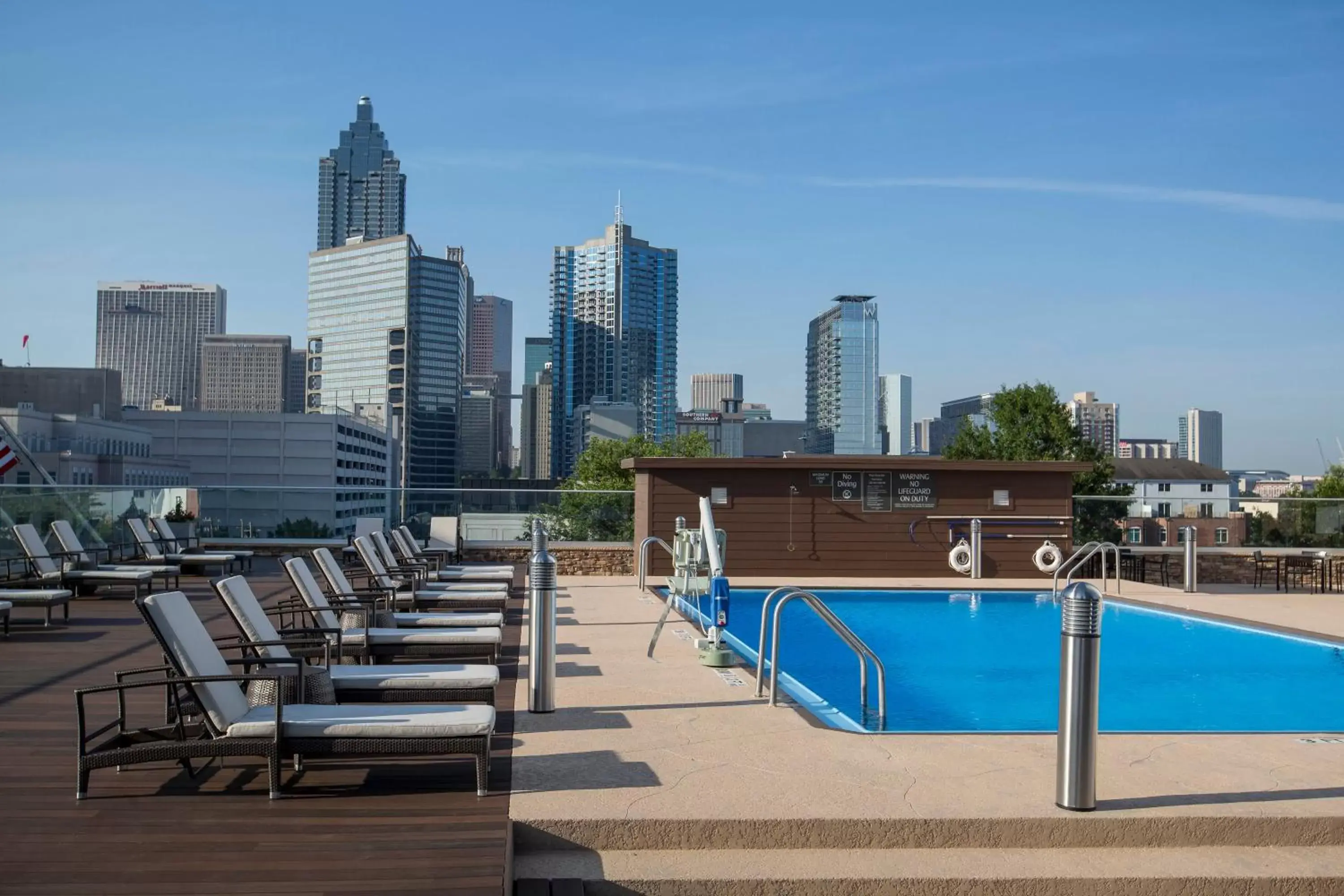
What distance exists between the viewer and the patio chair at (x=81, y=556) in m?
11.5

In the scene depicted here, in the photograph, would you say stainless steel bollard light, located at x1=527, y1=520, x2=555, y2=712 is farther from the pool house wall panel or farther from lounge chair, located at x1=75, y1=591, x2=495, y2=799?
the pool house wall panel

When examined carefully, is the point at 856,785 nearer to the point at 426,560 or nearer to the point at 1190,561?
the point at 426,560

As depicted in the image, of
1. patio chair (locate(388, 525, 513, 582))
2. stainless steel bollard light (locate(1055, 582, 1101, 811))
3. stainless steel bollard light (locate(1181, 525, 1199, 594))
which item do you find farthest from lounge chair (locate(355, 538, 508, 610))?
stainless steel bollard light (locate(1181, 525, 1199, 594))

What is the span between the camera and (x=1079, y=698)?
4.08 meters

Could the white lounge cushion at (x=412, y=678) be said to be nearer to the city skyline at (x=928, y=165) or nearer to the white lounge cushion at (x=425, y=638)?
the white lounge cushion at (x=425, y=638)

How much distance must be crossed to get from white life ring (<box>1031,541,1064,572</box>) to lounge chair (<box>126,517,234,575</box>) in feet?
34.1

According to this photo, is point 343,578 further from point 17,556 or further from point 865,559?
point 865,559

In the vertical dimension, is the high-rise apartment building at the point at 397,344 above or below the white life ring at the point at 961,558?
above

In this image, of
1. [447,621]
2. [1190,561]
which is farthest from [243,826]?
[1190,561]

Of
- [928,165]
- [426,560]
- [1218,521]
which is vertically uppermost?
[928,165]

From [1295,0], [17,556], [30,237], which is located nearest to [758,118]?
[1295,0]

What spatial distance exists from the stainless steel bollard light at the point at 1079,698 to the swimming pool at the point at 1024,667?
6.65 ft

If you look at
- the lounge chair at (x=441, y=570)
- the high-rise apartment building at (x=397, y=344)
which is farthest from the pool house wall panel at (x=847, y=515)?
the high-rise apartment building at (x=397, y=344)

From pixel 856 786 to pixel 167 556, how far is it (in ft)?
36.8
